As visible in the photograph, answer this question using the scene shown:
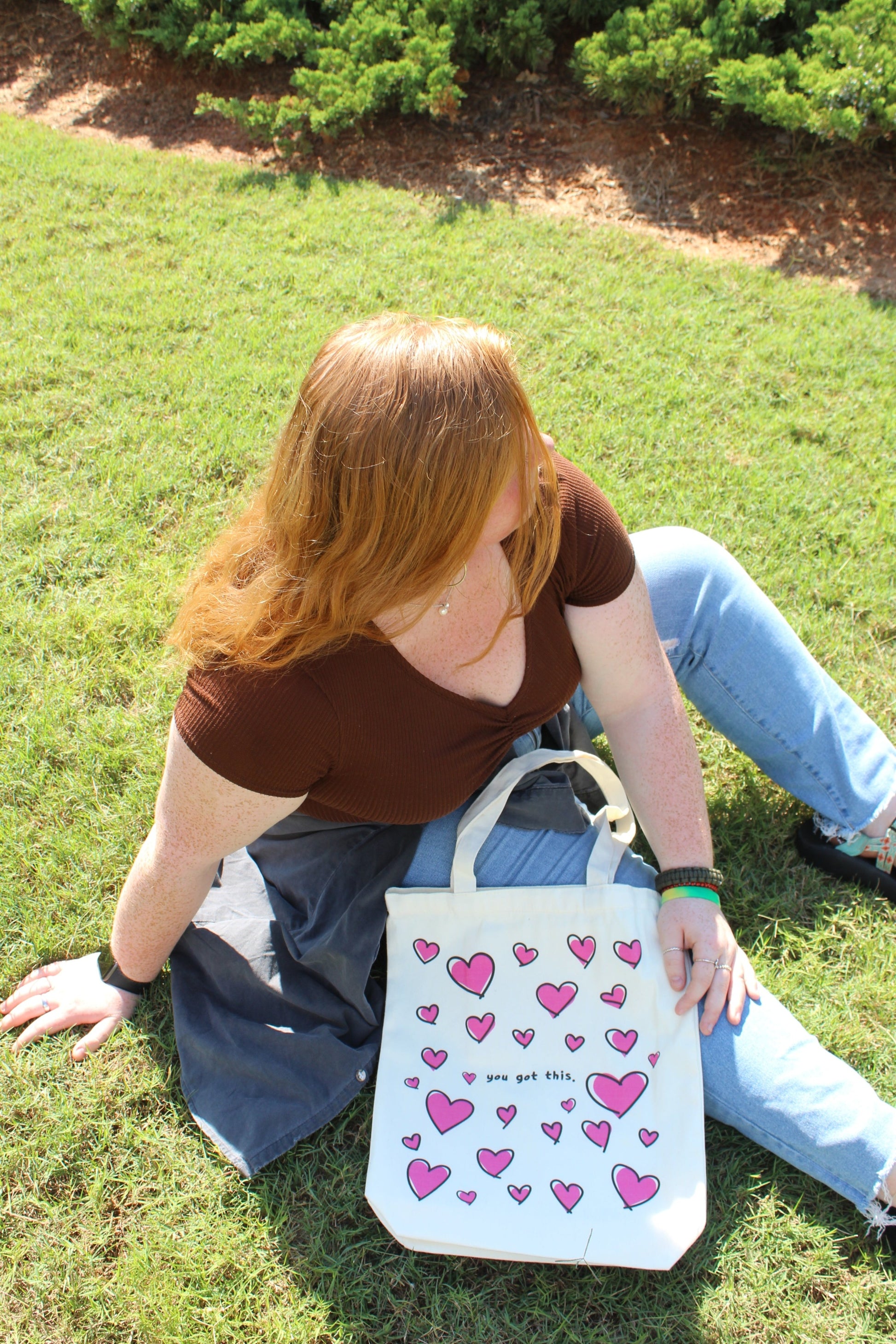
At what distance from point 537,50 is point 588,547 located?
5.46 m

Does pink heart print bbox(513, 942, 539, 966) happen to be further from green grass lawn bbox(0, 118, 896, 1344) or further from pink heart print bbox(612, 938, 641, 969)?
green grass lawn bbox(0, 118, 896, 1344)

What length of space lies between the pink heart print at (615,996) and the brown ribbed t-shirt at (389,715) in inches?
18.4

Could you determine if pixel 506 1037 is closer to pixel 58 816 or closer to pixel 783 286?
pixel 58 816

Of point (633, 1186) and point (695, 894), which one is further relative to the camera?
point (695, 894)

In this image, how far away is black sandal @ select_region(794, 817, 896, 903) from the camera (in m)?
2.31

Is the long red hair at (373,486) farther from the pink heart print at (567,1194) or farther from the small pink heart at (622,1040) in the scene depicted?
the pink heart print at (567,1194)

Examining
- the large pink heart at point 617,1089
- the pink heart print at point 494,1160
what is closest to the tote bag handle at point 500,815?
the large pink heart at point 617,1089

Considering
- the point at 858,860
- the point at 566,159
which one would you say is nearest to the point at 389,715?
the point at 858,860

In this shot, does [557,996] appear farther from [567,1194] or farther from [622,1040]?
[567,1194]

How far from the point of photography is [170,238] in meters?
5.08

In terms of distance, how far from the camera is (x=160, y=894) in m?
1.72

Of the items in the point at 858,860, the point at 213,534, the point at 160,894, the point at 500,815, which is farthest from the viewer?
the point at 213,534

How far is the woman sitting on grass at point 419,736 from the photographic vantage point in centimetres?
138

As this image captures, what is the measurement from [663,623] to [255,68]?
20.4 feet
